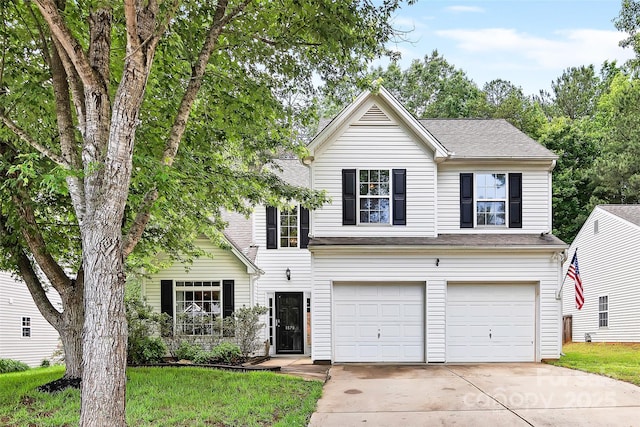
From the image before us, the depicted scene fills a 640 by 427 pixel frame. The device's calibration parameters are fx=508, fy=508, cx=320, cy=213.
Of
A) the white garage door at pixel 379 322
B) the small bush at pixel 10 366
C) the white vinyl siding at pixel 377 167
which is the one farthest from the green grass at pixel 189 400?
the small bush at pixel 10 366

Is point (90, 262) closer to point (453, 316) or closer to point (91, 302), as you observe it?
point (91, 302)

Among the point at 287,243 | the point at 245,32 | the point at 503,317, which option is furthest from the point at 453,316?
the point at 245,32

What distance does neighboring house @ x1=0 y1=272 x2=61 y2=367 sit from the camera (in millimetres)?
16516

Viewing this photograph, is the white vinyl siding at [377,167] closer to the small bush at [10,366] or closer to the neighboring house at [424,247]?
the neighboring house at [424,247]

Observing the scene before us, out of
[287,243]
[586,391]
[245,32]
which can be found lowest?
[586,391]

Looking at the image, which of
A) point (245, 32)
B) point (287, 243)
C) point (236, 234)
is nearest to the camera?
point (245, 32)

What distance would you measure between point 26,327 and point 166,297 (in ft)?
18.3

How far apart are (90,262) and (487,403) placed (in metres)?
6.47

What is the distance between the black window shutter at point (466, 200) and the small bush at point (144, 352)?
342 inches

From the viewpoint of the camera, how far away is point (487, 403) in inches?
328

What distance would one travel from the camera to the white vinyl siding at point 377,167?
1392 centimetres

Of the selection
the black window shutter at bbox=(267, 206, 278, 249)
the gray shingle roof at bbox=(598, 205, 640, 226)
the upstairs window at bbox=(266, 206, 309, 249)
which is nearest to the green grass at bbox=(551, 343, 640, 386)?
the gray shingle roof at bbox=(598, 205, 640, 226)

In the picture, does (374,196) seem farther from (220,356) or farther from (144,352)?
(144,352)

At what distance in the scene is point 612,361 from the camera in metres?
13.8
